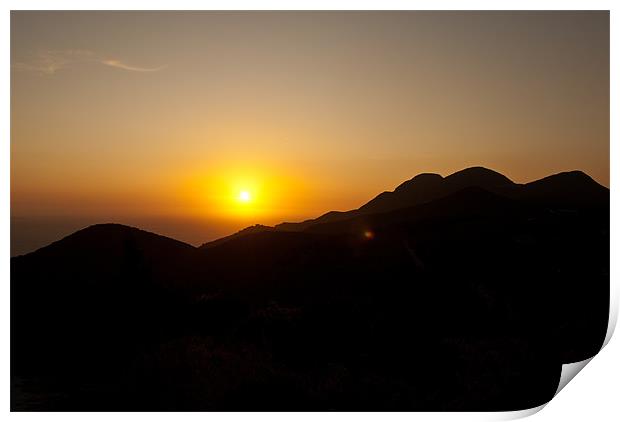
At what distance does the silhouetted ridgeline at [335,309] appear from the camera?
4922 mm

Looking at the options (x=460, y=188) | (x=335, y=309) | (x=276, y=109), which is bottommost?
(x=335, y=309)

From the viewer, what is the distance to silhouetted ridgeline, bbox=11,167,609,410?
194 inches

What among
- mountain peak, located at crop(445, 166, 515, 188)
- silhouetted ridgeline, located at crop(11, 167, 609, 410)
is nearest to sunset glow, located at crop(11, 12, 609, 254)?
mountain peak, located at crop(445, 166, 515, 188)

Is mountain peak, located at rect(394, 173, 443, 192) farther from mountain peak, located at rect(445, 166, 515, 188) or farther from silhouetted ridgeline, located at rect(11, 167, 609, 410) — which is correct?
A: mountain peak, located at rect(445, 166, 515, 188)

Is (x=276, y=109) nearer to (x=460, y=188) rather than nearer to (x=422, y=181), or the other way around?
(x=422, y=181)

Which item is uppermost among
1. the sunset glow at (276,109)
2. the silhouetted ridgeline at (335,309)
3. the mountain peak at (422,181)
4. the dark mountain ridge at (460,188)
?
the sunset glow at (276,109)

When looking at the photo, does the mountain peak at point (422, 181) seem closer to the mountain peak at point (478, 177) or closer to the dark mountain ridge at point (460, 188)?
the dark mountain ridge at point (460, 188)

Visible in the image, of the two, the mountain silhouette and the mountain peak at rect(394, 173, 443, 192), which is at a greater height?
the mountain peak at rect(394, 173, 443, 192)

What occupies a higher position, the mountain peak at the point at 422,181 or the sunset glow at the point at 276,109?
the sunset glow at the point at 276,109

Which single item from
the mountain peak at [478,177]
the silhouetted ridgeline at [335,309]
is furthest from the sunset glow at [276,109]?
the silhouetted ridgeline at [335,309]

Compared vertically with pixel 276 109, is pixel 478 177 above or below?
below

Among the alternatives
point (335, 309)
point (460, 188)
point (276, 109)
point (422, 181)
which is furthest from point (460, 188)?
point (276, 109)

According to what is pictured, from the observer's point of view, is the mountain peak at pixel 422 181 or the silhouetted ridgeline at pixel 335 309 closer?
the silhouetted ridgeline at pixel 335 309

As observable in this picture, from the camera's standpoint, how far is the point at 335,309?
5.07 metres
